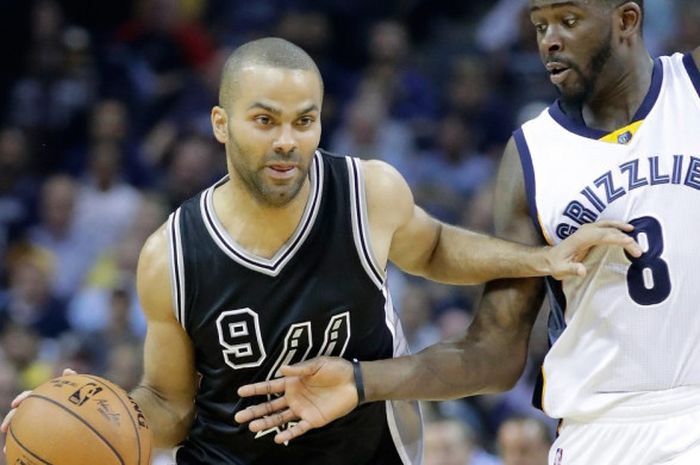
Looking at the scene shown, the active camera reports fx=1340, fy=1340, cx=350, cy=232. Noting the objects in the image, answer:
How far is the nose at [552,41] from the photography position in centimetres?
443

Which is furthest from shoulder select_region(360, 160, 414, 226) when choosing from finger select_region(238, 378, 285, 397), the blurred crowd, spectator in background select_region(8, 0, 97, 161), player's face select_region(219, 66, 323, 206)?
spectator in background select_region(8, 0, 97, 161)

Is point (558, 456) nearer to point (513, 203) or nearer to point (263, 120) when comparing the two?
point (513, 203)

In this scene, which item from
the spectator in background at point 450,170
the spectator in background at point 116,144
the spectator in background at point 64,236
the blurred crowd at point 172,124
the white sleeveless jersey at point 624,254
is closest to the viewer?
the white sleeveless jersey at point 624,254

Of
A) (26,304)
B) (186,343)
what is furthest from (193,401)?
(26,304)

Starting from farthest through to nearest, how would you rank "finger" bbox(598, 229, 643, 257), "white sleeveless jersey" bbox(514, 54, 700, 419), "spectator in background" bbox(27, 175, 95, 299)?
"spectator in background" bbox(27, 175, 95, 299)
"white sleeveless jersey" bbox(514, 54, 700, 419)
"finger" bbox(598, 229, 643, 257)

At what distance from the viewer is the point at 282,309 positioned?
15.2ft

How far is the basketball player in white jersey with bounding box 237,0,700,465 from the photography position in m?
4.35

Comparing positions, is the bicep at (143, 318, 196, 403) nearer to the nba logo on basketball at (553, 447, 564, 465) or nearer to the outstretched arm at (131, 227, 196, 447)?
the outstretched arm at (131, 227, 196, 447)

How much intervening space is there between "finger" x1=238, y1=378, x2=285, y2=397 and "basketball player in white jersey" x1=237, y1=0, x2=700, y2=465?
11 millimetres

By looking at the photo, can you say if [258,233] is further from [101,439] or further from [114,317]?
[114,317]

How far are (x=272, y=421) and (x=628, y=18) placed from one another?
1.81 m

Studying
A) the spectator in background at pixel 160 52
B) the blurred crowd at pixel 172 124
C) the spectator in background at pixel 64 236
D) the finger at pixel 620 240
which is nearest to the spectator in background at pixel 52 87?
the blurred crowd at pixel 172 124

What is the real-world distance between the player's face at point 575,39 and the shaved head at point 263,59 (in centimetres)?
78

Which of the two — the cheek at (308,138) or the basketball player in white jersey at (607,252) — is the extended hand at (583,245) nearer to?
the basketball player in white jersey at (607,252)
